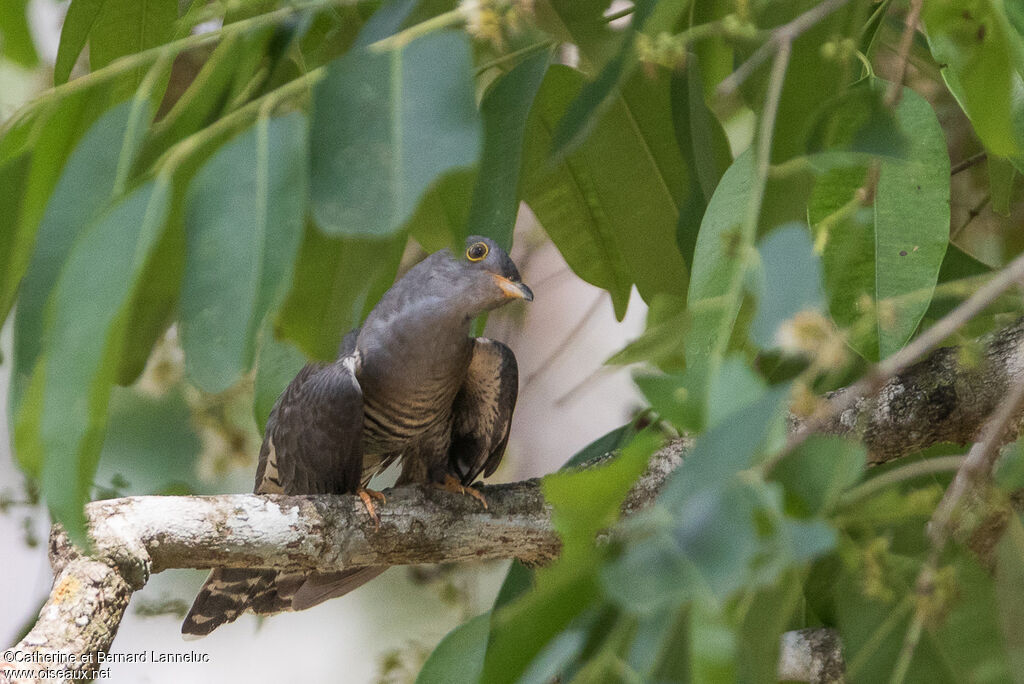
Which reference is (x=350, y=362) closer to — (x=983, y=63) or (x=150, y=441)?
(x=983, y=63)

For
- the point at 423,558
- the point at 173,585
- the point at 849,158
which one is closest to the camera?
the point at 849,158

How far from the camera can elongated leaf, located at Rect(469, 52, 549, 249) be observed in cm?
130

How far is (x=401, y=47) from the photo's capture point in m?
0.91

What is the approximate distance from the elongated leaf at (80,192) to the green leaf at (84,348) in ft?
0.57

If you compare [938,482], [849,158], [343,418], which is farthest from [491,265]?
[849,158]

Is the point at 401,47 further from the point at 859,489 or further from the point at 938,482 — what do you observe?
the point at 938,482

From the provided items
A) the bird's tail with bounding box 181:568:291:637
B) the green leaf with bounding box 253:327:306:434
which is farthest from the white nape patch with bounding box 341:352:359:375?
the bird's tail with bounding box 181:568:291:637

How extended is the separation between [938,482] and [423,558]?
2.79ft

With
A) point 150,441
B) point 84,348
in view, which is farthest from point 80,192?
point 150,441

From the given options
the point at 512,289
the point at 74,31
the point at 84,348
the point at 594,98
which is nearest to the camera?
the point at 84,348

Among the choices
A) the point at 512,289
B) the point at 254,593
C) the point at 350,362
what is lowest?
the point at 254,593

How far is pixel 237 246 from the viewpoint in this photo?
790 mm

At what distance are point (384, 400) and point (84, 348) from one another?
4.21 ft

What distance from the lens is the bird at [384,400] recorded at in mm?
1914
